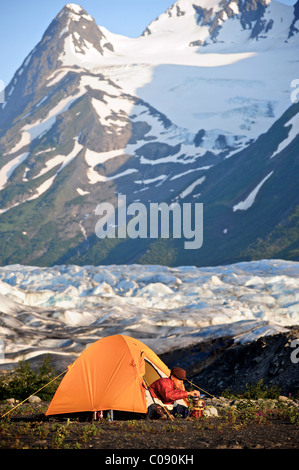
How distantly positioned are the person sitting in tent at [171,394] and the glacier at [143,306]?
19.6 meters

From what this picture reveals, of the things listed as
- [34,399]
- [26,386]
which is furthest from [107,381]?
[26,386]

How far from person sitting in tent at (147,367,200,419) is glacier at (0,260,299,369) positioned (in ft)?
64.3

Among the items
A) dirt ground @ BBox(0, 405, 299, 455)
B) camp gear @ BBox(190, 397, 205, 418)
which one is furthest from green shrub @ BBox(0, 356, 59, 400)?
camp gear @ BBox(190, 397, 205, 418)

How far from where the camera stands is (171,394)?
1543cm

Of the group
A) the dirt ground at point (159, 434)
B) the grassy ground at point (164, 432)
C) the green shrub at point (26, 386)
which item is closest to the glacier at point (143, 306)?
the green shrub at point (26, 386)

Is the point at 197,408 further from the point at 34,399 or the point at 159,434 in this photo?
the point at 34,399

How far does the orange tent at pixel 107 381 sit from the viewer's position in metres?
15.6

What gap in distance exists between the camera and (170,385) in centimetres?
1554

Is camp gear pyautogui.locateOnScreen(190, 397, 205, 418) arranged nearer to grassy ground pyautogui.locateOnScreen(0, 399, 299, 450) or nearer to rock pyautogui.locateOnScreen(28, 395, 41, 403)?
grassy ground pyautogui.locateOnScreen(0, 399, 299, 450)

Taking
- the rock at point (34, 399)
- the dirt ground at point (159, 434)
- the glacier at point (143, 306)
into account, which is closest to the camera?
the dirt ground at point (159, 434)

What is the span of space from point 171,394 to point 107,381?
1.99 meters

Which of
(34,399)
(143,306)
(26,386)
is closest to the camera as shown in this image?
(34,399)

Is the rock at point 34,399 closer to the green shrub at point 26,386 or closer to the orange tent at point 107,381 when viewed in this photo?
the green shrub at point 26,386

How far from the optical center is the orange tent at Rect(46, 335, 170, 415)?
15.6 metres
